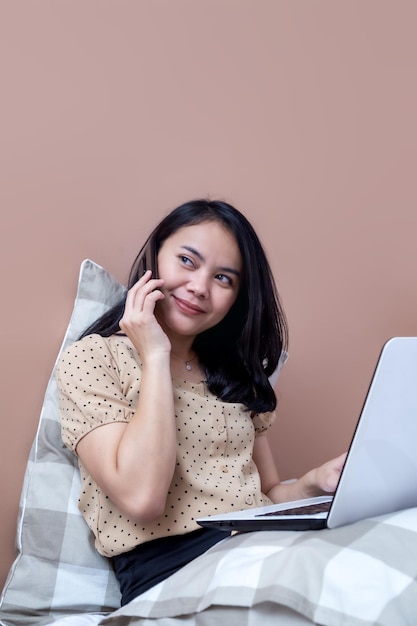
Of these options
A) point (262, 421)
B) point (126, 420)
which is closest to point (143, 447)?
point (126, 420)

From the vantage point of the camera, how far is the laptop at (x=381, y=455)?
766mm

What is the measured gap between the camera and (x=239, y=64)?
1.58m

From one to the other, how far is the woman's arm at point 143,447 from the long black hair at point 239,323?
0.53ft

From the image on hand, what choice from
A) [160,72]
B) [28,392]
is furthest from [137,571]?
[160,72]

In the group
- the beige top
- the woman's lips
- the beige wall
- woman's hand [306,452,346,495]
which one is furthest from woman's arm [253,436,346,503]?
the woman's lips

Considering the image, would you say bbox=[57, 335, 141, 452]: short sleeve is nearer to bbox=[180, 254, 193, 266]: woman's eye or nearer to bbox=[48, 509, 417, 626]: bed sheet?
bbox=[180, 254, 193, 266]: woman's eye

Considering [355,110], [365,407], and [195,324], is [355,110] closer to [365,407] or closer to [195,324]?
[195,324]

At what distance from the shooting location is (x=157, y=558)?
1.09 m

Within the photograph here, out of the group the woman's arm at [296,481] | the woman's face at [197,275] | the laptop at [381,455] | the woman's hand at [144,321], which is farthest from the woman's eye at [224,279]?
the laptop at [381,455]

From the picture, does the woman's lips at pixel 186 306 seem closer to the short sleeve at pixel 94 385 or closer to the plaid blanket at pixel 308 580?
the short sleeve at pixel 94 385

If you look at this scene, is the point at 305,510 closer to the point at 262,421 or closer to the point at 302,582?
the point at 302,582

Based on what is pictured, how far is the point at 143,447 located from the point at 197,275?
1.09 ft

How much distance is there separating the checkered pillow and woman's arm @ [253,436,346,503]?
39 centimetres

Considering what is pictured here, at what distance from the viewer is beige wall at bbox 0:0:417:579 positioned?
128 cm
